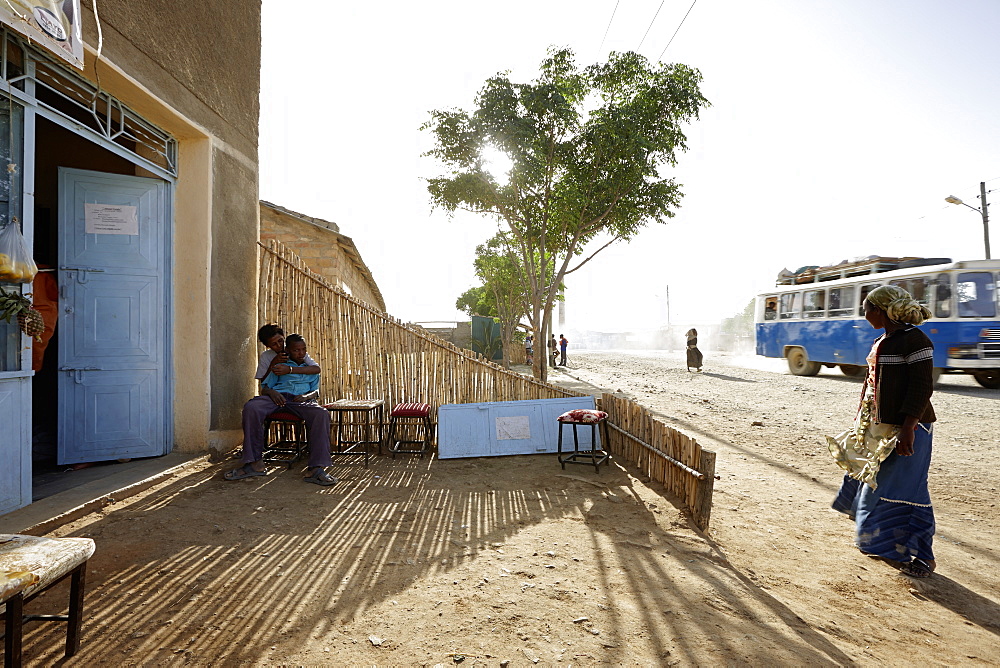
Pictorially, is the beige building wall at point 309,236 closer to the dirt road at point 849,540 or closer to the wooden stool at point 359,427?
the wooden stool at point 359,427

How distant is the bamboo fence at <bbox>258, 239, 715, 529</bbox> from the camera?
6.26 meters

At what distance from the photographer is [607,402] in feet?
20.7

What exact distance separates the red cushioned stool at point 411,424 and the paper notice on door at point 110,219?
125 inches

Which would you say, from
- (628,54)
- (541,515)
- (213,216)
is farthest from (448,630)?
(628,54)

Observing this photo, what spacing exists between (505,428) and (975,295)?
11895 millimetres

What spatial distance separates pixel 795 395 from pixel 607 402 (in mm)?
7139

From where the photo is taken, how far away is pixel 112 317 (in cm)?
495

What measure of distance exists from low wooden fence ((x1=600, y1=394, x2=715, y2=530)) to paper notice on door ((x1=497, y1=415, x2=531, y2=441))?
99 cm

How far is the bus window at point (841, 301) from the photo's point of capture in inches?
566

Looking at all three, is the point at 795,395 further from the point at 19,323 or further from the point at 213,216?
the point at 19,323

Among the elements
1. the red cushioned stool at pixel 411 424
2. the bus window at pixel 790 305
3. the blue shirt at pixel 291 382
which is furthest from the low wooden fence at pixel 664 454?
the bus window at pixel 790 305

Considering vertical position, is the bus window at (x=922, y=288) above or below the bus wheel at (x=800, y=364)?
above

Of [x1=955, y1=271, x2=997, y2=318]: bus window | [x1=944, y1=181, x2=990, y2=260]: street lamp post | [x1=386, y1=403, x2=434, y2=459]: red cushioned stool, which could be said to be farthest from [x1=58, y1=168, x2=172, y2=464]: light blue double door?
[x1=944, y1=181, x2=990, y2=260]: street lamp post

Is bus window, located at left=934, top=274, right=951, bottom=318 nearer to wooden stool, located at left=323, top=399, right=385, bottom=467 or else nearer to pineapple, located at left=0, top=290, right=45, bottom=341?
wooden stool, located at left=323, top=399, right=385, bottom=467
